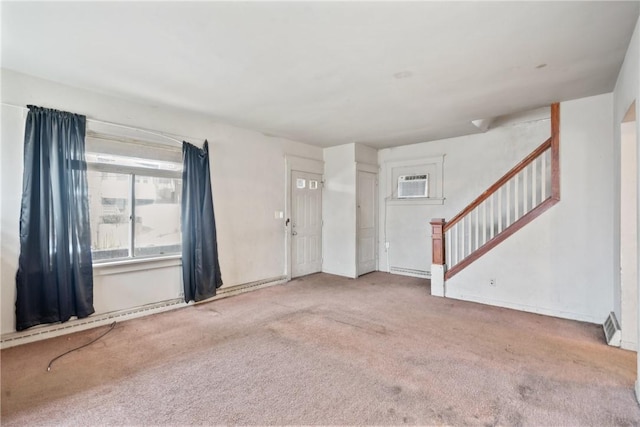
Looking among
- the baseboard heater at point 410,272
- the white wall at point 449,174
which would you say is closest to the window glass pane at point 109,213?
the white wall at point 449,174

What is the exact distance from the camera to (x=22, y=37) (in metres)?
2.24

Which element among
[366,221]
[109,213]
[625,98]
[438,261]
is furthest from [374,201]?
[109,213]

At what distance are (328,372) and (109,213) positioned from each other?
293cm

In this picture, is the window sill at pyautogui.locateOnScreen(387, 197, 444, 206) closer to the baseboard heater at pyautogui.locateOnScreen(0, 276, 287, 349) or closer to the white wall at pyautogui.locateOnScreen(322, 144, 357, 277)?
the white wall at pyautogui.locateOnScreen(322, 144, 357, 277)

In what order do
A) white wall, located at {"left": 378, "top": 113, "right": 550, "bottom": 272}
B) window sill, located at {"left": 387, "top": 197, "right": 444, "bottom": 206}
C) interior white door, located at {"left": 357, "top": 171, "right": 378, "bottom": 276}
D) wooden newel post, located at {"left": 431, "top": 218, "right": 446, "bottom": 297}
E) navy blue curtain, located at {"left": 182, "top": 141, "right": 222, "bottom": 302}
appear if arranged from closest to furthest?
navy blue curtain, located at {"left": 182, "top": 141, "right": 222, "bottom": 302}, wooden newel post, located at {"left": 431, "top": 218, "right": 446, "bottom": 297}, white wall, located at {"left": 378, "top": 113, "right": 550, "bottom": 272}, window sill, located at {"left": 387, "top": 197, "right": 444, "bottom": 206}, interior white door, located at {"left": 357, "top": 171, "right": 378, "bottom": 276}

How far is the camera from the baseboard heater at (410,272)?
18.5ft

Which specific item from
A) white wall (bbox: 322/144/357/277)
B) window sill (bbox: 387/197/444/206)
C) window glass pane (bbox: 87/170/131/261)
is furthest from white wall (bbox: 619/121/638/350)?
window glass pane (bbox: 87/170/131/261)

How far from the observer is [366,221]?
5973 mm

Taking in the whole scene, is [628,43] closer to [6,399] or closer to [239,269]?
[239,269]

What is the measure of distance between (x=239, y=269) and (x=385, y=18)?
380 centimetres

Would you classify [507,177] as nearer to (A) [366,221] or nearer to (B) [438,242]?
(B) [438,242]

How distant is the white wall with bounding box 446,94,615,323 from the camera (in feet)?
11.1

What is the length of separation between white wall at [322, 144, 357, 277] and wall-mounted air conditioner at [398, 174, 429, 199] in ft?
3.26

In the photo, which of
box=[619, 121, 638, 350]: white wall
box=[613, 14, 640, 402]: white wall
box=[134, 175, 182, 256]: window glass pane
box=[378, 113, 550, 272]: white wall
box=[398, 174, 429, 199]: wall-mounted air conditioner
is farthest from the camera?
box=[398, 174, 429, 199]: wall-mounted air conditioner
